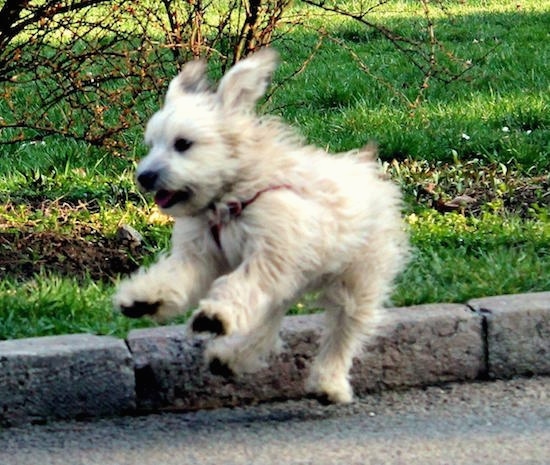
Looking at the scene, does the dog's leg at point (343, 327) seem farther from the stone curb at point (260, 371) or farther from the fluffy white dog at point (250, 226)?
the stone curb at point (260, 371)

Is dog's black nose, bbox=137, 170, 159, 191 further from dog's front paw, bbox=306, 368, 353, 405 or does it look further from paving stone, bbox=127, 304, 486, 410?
dog's front paw, bbox=306, 368, 353, 405

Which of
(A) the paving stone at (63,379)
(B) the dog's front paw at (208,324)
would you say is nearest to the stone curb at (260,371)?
(A) the paving stone at (63,379)

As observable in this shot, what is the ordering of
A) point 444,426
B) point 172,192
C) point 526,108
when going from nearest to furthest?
point 172,192 < point 444,426 < point 526,108

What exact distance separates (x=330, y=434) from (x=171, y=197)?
39.4 inches

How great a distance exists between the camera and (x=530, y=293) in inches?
202

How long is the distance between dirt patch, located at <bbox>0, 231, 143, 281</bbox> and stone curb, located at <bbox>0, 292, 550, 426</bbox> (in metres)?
1.36

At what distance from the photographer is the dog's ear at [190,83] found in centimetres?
421

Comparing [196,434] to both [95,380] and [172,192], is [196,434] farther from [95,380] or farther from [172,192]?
[172,192]

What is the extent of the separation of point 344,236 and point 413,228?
7.28 ft

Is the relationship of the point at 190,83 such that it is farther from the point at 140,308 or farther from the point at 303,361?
the point at 303,361

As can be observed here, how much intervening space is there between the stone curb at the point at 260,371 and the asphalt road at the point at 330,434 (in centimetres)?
6

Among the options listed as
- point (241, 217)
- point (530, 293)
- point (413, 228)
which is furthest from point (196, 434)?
point (413, 228)

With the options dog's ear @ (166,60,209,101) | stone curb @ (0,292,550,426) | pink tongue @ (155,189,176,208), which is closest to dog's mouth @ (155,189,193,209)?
pink tongue @ (155,189,176,208)

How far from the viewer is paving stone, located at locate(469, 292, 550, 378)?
4898mm
